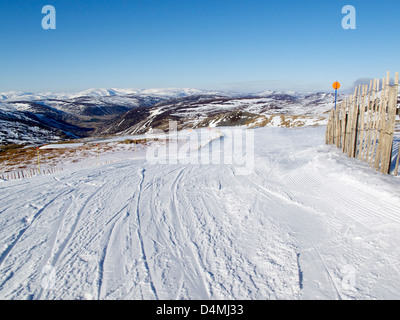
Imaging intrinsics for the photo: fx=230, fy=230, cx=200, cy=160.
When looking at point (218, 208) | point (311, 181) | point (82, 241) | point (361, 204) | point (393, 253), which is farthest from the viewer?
point (311, 181)

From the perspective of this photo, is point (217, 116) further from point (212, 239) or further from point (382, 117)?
point (212, 239)

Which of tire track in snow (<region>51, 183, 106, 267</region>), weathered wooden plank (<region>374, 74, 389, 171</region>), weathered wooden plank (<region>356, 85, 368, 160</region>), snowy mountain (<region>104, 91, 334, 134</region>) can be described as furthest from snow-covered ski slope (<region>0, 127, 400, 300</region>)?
snowy mountain (<region>104, 91, 334, 134</region>)

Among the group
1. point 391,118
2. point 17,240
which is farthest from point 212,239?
point 391,118

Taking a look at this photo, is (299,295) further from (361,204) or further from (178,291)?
(361,204)

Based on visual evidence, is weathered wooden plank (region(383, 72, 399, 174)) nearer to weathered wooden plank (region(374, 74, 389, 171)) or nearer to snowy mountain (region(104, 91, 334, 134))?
weathered wooden plank (region(374, 74, 389, 171))

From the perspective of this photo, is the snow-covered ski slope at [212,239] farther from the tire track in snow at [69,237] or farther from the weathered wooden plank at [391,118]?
the weathered wooden plank at [391,118]
